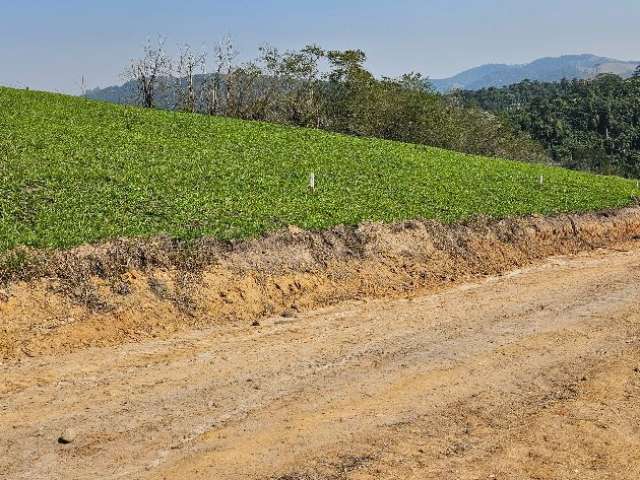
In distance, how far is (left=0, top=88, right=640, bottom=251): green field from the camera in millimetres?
16266

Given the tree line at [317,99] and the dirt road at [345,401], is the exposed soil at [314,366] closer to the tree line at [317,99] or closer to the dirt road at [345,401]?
the dirt road at [345,401]

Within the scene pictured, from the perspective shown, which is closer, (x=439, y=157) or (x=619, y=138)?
(x=439, y=157)

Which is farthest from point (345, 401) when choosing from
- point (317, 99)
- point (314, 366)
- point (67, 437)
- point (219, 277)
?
point (317, 99)

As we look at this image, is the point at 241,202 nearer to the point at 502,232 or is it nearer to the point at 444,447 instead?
the point at 502,232

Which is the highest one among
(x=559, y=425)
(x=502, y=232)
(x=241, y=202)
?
(x=241, y=202)

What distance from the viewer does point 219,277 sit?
561 inches

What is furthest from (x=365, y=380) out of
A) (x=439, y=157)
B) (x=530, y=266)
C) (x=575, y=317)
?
(x=439, y=157)

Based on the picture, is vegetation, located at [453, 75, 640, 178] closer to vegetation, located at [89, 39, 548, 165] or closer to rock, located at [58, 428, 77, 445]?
vegetation, located at [89, 39, 548, 165]

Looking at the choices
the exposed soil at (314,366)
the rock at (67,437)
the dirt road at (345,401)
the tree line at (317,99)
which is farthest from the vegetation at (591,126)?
the rock at (67,437)

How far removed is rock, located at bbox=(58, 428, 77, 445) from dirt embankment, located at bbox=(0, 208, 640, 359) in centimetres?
301

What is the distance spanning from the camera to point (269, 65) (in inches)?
2616

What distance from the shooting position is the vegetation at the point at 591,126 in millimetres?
108700

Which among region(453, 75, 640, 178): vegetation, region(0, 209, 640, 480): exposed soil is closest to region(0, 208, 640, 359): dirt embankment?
region(0, 209, 640, 480): exposed soil

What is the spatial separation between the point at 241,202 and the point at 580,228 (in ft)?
43.9
